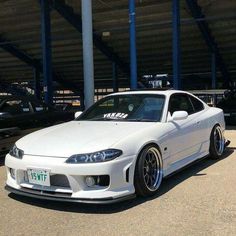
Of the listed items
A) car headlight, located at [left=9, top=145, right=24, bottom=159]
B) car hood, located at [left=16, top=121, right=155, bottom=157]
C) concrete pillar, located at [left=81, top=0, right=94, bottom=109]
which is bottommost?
car headlight, located at [left=9, top=145, right=24, bottom=159]

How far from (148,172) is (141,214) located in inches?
30.8

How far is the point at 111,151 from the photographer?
4.95 metres

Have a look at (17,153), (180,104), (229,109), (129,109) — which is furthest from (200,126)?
(229,109)

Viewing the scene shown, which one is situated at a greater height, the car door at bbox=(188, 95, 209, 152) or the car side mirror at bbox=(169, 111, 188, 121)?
the car side mirror at bbox=(169, 111, 188, 121)

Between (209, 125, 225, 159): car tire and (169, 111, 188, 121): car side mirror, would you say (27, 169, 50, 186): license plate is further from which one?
(209, 125, 225, 159): car tire

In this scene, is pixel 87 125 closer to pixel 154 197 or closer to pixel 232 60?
pixel 154 197

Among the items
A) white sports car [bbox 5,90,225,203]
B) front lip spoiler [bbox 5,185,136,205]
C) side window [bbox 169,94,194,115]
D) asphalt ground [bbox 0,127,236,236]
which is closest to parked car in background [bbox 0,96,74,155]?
white sports car [bbox 5,90,225,203]

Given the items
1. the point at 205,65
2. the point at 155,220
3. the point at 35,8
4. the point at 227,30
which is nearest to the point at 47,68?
the point at 35,8

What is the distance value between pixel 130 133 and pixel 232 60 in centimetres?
1860

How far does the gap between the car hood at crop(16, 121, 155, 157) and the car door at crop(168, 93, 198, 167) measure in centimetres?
45

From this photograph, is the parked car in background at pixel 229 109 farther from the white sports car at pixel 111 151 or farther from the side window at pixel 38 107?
the white sports car at pixel 111 151

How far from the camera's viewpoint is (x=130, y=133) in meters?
5.41

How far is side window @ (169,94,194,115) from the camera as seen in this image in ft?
21.6

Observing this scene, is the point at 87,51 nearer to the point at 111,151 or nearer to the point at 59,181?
the point at 111,151
